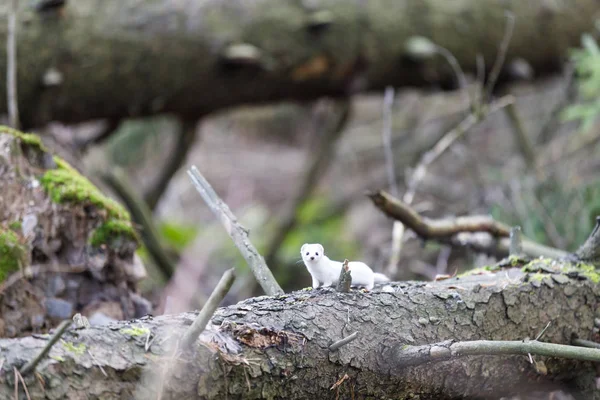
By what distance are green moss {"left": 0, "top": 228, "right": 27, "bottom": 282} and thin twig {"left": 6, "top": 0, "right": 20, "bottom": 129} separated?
4.93 feet

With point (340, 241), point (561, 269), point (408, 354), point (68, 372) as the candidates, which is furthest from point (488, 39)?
point (68, 372)

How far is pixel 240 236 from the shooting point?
239cm

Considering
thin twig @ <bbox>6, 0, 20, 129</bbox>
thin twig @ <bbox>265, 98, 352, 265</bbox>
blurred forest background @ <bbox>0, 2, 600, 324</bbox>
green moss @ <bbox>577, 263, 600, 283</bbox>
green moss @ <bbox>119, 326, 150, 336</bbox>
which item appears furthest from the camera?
thin twig @ <bbox>265, 98, 352, 265</bbox>

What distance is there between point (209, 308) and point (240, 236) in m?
0.87

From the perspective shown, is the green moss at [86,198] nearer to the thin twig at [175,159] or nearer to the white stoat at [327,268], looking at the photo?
the white stoat at [327,268]

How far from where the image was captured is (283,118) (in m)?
11.4

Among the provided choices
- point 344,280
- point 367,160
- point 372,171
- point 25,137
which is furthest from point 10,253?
point 367,160

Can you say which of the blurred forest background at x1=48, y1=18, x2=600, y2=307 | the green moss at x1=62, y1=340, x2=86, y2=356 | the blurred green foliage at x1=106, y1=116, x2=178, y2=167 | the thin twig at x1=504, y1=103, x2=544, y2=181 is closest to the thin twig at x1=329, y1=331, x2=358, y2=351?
the green moss at x1=62, y1=340, x2=86, y2=356

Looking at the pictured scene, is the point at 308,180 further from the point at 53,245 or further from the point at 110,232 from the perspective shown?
the point at 53,245

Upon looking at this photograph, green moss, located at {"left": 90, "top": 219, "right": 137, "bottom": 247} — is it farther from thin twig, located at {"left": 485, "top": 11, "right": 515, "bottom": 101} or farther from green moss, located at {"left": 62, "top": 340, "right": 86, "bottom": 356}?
thin twig, located at {"left": 485, "top": 11, "right": 515, "bottom": 101}

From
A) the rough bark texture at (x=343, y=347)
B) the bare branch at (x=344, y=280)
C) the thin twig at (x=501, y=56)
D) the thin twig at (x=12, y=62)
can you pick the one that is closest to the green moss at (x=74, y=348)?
the rough bark texture at (x=343, y=347)

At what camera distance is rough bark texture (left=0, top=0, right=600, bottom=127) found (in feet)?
15.1

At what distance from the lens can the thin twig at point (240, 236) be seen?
93.0 inches

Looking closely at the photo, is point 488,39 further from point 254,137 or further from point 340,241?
point 254,137
